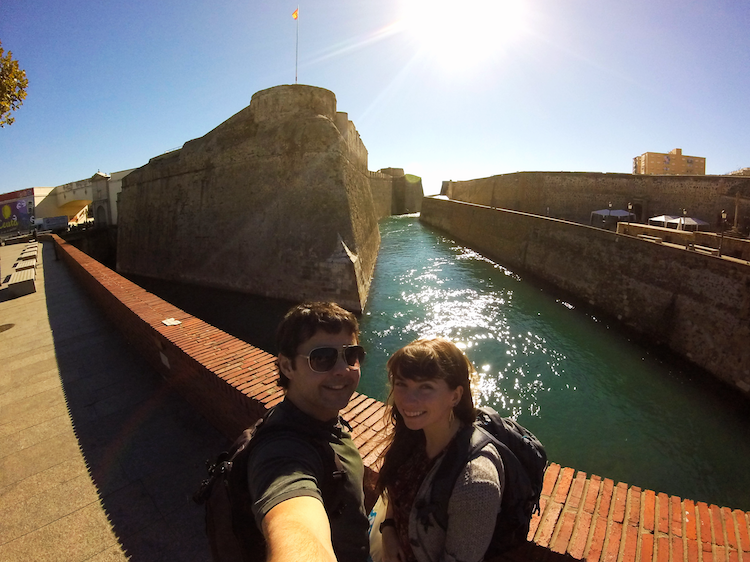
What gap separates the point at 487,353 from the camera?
30.7 feet

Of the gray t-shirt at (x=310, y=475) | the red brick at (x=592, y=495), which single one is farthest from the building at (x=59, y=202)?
the red brick at (x=592, y=495)

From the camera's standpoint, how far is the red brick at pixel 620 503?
6.17 feet

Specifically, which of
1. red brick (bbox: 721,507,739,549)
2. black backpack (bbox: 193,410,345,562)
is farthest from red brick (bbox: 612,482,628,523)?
black backpack (bbox: 193,410,345,562)

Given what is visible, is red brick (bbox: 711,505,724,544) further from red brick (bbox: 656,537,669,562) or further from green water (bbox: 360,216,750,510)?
green water (bbox: 360,216,750,510)

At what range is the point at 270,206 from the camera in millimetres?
13438

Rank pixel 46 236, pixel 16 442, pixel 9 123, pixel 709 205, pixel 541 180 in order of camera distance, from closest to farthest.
Answer: pixel 16 442
pixel 9 123
pixel 709 205
pixel 46 236
pixel 541 180

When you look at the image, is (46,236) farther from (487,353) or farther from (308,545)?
(308,545)

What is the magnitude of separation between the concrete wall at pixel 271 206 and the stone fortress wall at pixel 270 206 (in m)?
0.04

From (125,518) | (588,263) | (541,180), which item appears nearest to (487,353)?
(588,263)

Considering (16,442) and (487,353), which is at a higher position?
(16,442)

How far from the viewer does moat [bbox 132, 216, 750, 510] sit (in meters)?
5.91

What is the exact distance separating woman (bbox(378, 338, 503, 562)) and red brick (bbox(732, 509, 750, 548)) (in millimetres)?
1853

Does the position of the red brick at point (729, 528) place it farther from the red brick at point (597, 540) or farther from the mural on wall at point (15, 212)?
the mural on wall at point (15, 212)

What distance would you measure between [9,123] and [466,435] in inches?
520
